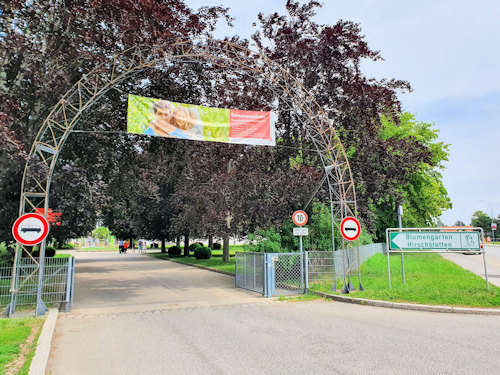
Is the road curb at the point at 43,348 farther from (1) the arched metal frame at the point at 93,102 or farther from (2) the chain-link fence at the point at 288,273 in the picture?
(2) the chain-link fence at the point at 288,273

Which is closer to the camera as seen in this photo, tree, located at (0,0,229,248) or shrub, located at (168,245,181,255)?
tree, located at (0,0,229,248)

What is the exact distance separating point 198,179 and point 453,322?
20.1m

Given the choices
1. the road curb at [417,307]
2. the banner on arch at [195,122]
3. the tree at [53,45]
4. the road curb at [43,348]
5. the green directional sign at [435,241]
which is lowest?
the road curb at [417,307]

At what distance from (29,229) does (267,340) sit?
6610 millimetres

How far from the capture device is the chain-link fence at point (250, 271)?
12930mm

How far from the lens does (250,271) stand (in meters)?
13.7

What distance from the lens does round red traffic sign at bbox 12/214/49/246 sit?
9453 millimetres

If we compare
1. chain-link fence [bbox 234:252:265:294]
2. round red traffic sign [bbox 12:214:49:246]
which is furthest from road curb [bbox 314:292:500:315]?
round red traffic sign [bbox 12:214:49:246]

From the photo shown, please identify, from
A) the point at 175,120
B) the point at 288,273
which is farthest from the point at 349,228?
→ the point at 175,120

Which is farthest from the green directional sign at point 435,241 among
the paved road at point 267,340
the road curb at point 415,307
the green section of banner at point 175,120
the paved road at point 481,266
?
the green section of banner at point 175,120

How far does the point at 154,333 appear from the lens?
7.61 m

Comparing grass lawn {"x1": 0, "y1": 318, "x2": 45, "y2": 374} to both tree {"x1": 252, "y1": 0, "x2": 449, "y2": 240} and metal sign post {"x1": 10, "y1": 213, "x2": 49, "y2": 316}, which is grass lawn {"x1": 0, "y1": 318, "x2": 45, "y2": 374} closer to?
metal sign post {"x1": 10, "y1": 213, "x2": 49, "y2": 316}

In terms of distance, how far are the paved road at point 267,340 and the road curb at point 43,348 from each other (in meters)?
0.14

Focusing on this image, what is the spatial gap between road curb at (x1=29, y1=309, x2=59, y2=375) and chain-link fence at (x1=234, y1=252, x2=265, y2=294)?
629 cm
